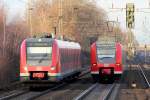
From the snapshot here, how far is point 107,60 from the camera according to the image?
37.4 m

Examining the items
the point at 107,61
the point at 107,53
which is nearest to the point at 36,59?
the point at 107,61

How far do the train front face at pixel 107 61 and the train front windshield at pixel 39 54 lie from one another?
8.65m

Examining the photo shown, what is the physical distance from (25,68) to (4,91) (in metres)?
1.83

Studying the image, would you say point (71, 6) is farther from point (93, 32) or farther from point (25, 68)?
point (25, 68)

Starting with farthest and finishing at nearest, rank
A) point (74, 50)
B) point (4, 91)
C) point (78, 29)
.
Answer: point (78, 29) → point (74, 50) → point (4, 91)

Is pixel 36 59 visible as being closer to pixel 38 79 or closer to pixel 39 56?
pixel 39 56

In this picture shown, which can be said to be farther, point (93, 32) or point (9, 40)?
point (93, 32)

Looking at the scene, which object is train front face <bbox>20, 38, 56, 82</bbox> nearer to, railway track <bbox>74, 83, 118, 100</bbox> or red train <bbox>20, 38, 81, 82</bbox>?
red train <bbox>20, 38, 81, 82</bbox>

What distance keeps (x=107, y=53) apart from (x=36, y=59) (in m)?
9.53

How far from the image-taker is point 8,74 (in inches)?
1471

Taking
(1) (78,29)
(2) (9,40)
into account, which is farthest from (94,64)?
(1) (78,29)

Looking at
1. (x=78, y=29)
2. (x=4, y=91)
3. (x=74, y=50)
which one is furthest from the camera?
(x=78, y=29)

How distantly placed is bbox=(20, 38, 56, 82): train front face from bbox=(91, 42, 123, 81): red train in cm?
861

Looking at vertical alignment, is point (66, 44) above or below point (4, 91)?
above
